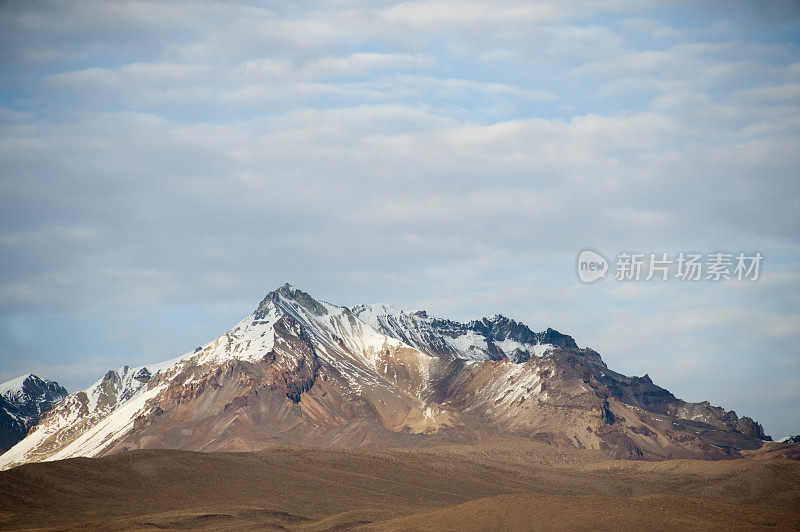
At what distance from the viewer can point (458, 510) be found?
154 meters

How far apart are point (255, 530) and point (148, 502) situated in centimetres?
3475

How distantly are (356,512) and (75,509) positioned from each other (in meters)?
49.5

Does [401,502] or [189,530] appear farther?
[401,502]

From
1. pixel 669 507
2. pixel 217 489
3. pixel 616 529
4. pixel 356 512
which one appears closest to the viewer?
pixel 616 529

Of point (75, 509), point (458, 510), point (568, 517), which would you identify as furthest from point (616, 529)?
point (75, 509)

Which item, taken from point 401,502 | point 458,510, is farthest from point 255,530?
point 401,502

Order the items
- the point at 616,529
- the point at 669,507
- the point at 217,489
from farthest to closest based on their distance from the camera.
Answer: the point at 217,489 < the point at 669,507 < the point at 616,529

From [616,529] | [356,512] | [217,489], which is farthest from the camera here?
[217,489]

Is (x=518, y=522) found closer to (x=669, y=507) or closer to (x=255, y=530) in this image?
(x=669, y=507)

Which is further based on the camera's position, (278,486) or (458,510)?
(278,486)

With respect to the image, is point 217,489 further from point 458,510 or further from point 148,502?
point 458,510

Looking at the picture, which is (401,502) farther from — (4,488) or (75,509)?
(4,488)

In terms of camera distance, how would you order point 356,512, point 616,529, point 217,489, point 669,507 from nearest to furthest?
point 616,529
point 669,507
point 356,512
point 217,489

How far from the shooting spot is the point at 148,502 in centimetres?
17925
